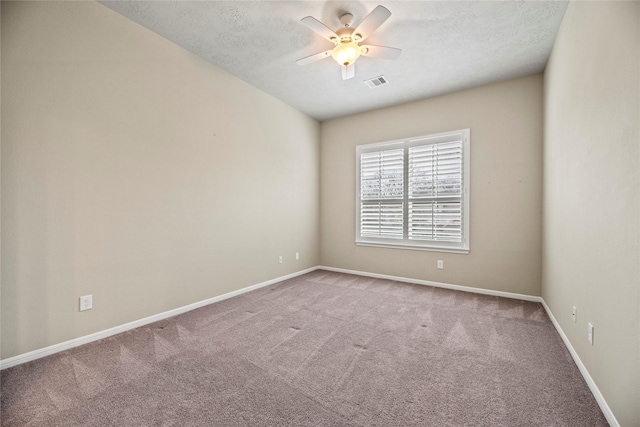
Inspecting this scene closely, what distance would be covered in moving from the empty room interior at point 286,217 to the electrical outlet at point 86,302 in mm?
17

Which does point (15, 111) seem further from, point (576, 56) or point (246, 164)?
point (576, 56)

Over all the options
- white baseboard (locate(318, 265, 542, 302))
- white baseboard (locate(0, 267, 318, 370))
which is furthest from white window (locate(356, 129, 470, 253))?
white baseboard (locate(0, 267, 318, 370))

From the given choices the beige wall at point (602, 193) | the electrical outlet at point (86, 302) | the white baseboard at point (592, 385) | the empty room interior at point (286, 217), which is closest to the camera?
the beige wall at point (602, 193)

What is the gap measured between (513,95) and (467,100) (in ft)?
1.77

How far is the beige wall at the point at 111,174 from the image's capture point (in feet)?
6.45

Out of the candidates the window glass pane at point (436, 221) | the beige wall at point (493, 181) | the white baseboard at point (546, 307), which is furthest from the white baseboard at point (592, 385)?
the window glass pane at point (436, 221)

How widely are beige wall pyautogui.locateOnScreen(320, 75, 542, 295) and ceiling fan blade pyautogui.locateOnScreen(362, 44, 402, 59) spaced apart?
1859 millimetres

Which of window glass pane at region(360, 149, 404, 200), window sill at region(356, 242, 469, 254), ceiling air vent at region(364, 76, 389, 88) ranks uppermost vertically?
ceiling air vent at region(364, 76, 389, 88)

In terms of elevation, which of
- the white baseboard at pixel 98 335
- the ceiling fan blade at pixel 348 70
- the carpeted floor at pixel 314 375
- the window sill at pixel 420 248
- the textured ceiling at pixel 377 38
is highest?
the textured ceiling at pixel 377 38

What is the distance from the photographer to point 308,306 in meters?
3.21

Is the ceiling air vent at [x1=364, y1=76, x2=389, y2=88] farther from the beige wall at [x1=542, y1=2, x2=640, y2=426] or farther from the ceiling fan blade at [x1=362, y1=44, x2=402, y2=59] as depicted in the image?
the beige wall at [x1=542, y1=2, x2=640, y2=426]

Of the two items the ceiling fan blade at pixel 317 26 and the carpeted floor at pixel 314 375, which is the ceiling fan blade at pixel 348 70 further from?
the carpeted floor at pixel 314 375

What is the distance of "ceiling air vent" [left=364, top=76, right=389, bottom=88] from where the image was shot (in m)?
3.53

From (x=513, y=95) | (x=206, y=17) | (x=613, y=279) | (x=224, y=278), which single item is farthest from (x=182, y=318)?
(x=513, y=95)
